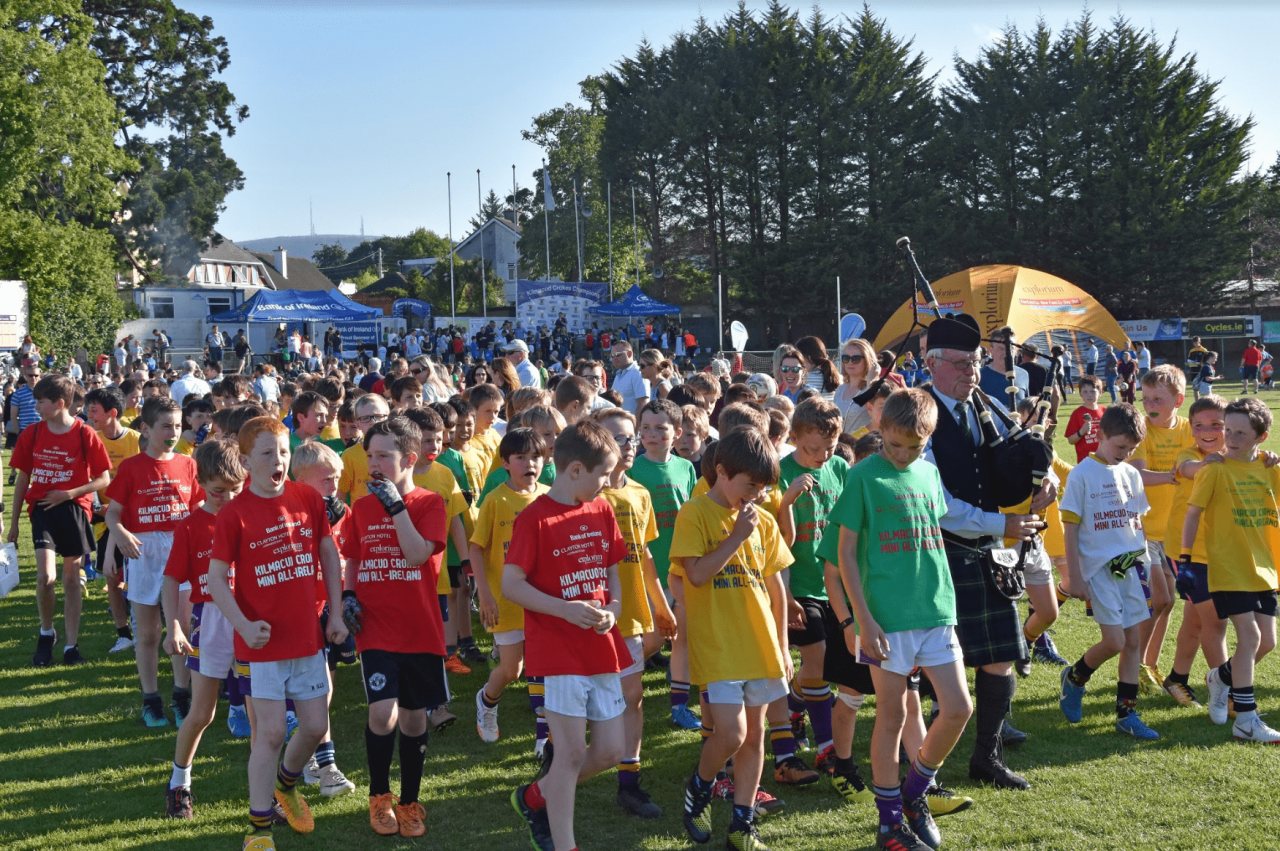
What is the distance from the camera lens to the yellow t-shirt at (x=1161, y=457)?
651cm

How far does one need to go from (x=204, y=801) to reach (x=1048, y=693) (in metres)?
4.73

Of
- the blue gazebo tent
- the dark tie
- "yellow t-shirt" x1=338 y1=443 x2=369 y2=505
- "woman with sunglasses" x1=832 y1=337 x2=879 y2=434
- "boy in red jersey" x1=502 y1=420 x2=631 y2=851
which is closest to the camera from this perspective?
"boy in red jersey" x1=502 y1=420 x2=631 y2=851

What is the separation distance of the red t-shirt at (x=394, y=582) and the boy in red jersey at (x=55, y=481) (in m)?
3.89

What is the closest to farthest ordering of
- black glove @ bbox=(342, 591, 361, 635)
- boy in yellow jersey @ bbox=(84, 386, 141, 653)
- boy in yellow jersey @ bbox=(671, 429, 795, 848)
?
boy in yellow jersey @ bbox=(671, 429, 795, 848) → black glove @ bbox=(342, 591, 361, 635) → boy in yellow jersey @ bbox=(84, 386, 141, 653)

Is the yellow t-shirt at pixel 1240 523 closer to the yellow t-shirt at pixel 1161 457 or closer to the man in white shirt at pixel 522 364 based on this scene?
the yellow t-shirt at pixel 1161 457

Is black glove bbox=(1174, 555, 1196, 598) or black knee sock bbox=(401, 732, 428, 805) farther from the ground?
black glove bbox=(1174, 555, 1196, 598)

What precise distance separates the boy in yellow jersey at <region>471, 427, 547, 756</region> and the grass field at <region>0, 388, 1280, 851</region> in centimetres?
39

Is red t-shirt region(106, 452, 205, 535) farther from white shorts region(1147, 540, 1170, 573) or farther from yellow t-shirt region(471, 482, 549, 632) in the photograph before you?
white shorts region(1147, 540, 1170, 573)

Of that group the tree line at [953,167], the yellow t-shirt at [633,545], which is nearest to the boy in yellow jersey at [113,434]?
the yellow t-shirt at [633,545]

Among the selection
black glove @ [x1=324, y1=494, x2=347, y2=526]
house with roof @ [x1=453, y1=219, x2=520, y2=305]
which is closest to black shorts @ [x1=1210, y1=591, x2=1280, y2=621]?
black glove @ [x1=324, y1=494, x2=347, y2=526]

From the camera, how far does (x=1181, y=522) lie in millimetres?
6094

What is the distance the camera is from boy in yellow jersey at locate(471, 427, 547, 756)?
496cm

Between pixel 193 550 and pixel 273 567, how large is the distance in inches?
26.1

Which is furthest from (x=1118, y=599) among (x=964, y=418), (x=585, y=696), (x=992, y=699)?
(x=585, y=696)
